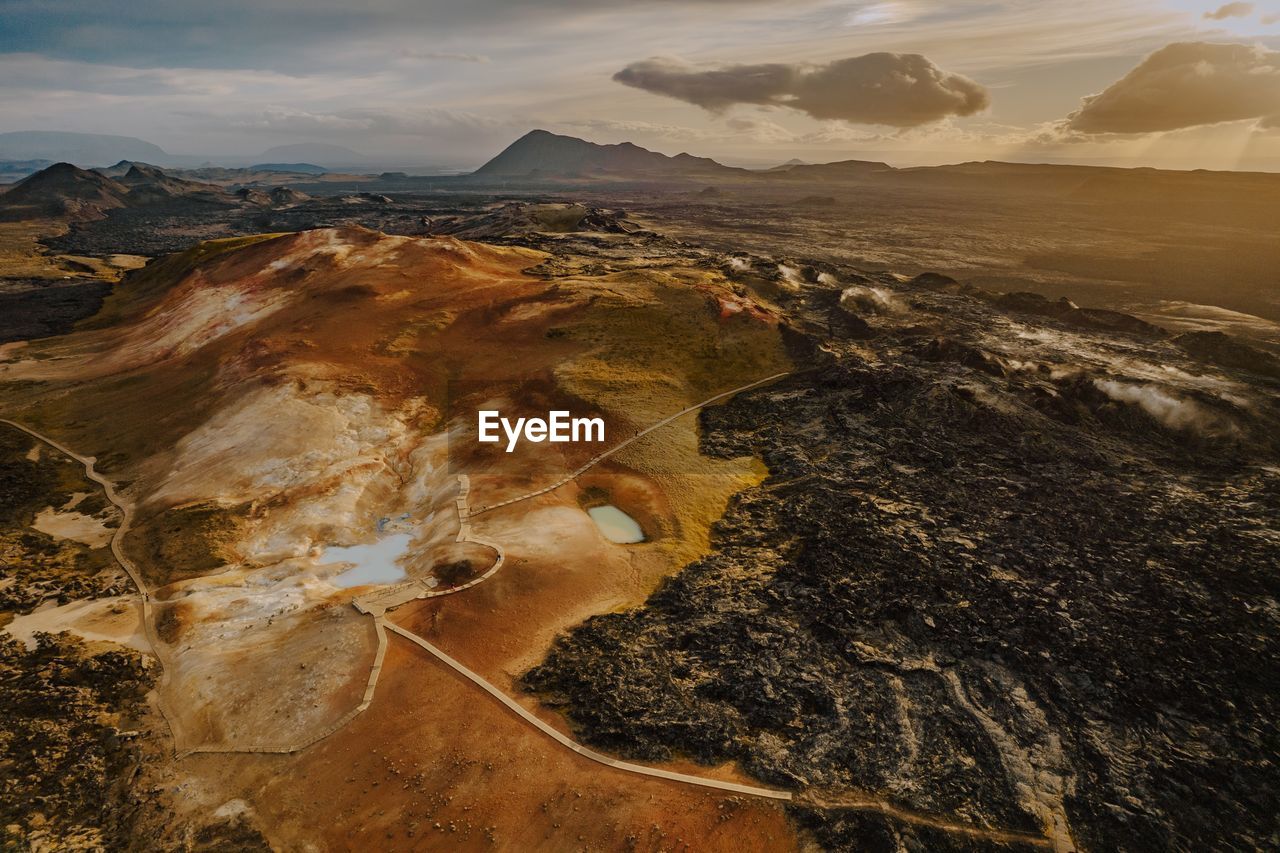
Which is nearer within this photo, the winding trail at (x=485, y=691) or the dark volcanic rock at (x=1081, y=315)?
the winding trail at (x=485, y=691)

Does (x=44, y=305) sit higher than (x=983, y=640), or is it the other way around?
(x=44, y=305)

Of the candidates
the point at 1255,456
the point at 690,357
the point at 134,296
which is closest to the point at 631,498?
the point at 690,357

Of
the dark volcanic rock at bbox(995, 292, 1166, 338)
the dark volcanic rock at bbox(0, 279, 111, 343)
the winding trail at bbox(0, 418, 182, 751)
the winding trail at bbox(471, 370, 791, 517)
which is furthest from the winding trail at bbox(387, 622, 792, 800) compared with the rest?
the dark volcanic rock at bbox(0, 279, 111, 343)

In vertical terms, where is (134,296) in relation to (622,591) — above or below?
above

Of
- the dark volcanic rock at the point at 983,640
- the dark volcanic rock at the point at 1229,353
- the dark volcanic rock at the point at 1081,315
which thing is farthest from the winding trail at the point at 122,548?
the dark volcanic rock at the point at 1081,315

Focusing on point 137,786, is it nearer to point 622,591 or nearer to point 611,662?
point 611,662

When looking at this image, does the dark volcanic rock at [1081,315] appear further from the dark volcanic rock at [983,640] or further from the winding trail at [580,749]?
the winding trail at [580,749]

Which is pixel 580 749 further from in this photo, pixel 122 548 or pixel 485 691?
pixel 122 548

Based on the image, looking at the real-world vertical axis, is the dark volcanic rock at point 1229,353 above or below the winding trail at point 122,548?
above

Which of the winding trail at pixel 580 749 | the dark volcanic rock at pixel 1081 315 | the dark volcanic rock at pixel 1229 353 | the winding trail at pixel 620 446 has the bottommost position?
the winding trail at pixel 580 749

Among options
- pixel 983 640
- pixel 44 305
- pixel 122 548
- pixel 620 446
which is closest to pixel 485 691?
pixel 983 640

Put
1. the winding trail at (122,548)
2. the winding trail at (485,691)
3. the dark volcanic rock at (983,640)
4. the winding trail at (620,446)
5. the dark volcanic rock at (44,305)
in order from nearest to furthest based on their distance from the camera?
the winding trail at (485,691)
the dark volcanic rock at (983,640)
the winding trail at (122,548)
the winding trail at (620,446)
the dark volcanic rock at (44,305)
